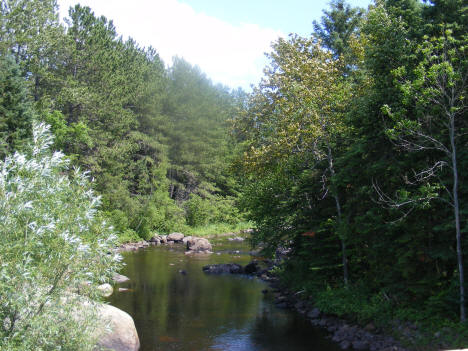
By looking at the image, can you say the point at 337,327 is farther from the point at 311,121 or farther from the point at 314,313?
the point at 311,121

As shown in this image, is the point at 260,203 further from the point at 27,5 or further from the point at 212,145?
the point at 212,145

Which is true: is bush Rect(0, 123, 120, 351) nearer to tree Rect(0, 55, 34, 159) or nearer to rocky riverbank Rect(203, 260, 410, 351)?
rocky riverbank Rect(203, 260, 410, 351)

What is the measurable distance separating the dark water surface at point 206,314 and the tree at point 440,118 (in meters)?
5.53

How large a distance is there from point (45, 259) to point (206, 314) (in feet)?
33.6

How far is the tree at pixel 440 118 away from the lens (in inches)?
448

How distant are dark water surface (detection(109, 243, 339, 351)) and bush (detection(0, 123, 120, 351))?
18.7ft

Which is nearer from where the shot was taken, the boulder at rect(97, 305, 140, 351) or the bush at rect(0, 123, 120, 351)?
the bush at rect(0, 123, 120, 351)

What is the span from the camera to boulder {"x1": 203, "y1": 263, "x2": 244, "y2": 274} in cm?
2439

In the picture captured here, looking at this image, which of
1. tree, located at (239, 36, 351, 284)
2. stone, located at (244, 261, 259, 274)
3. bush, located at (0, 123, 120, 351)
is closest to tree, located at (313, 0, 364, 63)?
tree, located at (239, 36, 351, 284)

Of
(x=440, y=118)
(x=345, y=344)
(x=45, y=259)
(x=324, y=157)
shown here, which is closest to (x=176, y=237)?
(x=324, y=157)

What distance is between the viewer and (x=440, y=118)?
12422mm

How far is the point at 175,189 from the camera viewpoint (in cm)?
4847

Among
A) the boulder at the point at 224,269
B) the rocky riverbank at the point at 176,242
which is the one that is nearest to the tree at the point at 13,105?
the rocky riverbank at the point at 176,242

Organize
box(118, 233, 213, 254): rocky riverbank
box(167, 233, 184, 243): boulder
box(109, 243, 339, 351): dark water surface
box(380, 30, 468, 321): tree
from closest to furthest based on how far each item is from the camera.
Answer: box(380, 30, 468, 321): tree, box(109, 243, 339, 351): dark water surface, box(118, 233, 213, 254): rocky riverbank, box(167, 233, 184, 243): boulder
